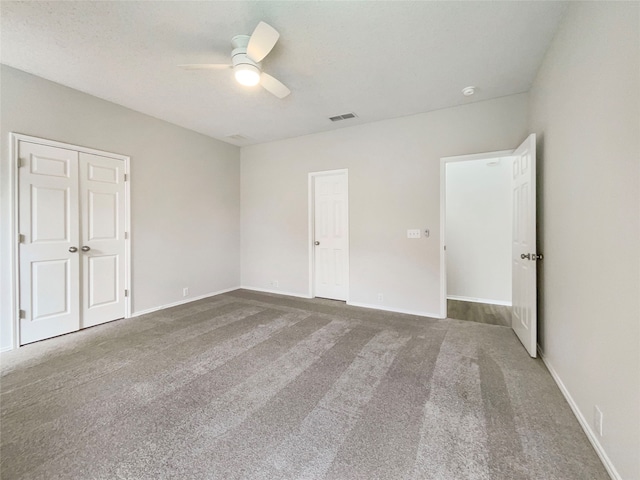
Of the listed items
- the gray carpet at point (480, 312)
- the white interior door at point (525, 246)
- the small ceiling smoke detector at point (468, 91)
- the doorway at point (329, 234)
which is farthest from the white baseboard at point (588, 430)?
the small ceiling smoke detector at point (468, 91)

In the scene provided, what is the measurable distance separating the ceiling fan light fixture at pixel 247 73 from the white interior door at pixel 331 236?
2324 millimetres

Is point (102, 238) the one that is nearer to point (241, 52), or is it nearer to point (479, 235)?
point (241, 52)

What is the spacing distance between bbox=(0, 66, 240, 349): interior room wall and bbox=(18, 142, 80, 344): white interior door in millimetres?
135

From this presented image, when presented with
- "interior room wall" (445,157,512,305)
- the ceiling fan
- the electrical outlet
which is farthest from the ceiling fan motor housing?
"interior room wall" (445,157,512,305)

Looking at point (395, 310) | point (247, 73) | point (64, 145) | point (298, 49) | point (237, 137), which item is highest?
point (237, 137)

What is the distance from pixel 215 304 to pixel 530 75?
5143 millimetres

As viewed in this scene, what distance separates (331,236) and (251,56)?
2.98 metres

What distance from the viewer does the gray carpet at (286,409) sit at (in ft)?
4.50

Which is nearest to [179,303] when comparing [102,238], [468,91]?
[102,238]

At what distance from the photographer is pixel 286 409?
1.81 metres

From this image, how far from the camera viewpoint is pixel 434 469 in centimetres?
134

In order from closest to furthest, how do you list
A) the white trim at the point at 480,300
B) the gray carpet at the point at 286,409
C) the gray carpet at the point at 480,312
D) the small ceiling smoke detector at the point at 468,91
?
the gray carpet at the point at 286,409, the small ceiling smoke detector at the point at 468,91, the gray carpet at the point at 480,312, the white trim at the point at 480,300

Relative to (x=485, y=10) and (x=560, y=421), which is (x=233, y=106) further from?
(x=560, y=421)

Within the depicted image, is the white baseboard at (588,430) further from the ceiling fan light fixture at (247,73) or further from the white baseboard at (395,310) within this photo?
the ceiling fan light fixture at (247,73)
